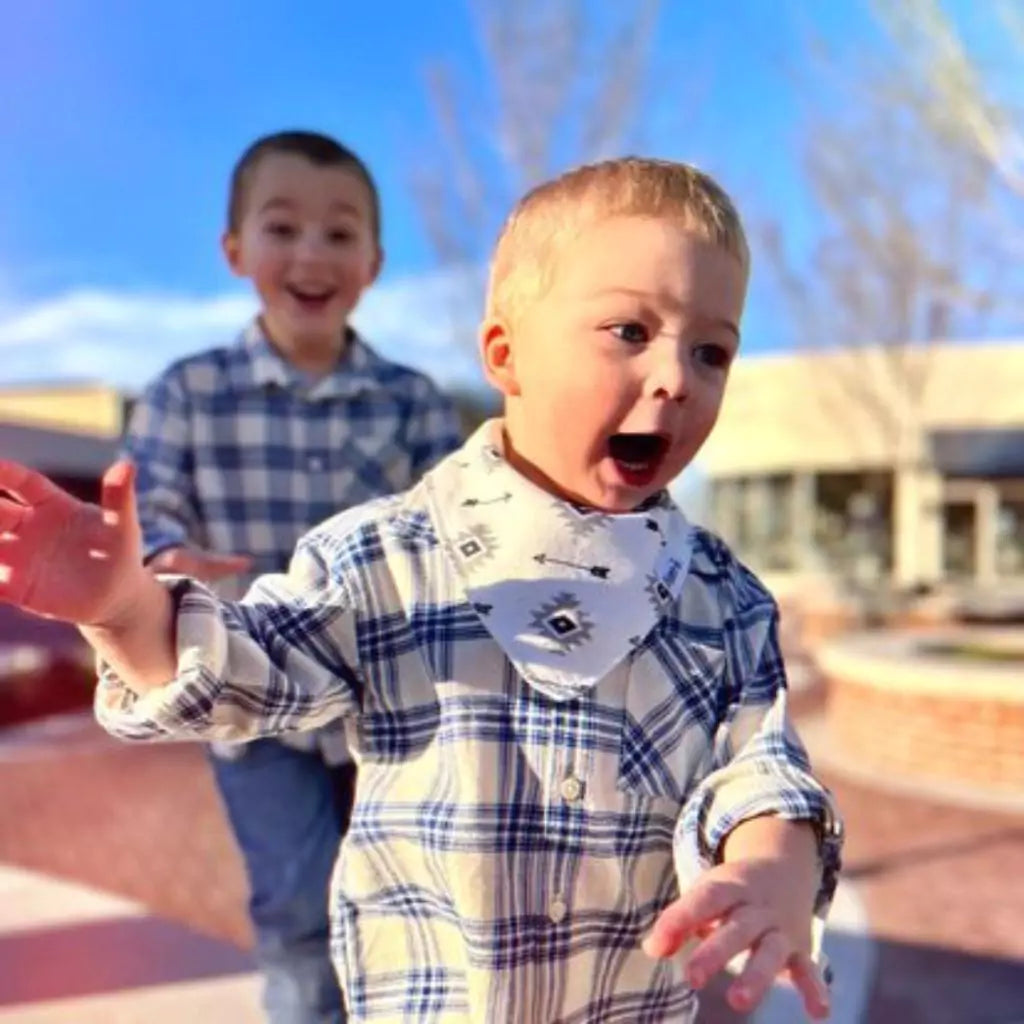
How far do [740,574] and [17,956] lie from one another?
10.9 feet

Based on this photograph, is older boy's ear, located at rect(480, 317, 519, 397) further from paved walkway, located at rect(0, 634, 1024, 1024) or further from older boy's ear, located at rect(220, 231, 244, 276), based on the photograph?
paved walkway, located at rect(0, 634, 1024, 1024)

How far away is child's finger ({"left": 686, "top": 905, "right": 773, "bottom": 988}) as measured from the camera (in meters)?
1.10

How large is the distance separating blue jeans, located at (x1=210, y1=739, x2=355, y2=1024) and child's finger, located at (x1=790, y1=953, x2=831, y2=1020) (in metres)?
1.23

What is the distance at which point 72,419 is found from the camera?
25938 mm

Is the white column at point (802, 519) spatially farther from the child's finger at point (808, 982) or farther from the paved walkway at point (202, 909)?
the child's finger at point (808, 982)

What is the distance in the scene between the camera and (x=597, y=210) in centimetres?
145

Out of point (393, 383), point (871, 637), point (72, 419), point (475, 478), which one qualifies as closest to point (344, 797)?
point (393, 383)

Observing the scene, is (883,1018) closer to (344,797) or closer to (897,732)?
(344,797)

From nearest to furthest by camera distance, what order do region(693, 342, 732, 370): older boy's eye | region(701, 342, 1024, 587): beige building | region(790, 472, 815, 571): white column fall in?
region(693, 342, 732, 370): older boy's eye < region(701, 342, 1024, 587): beige building < region(790, 472, 815, 571): white column

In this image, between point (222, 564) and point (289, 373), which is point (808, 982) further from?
point (289, 373)

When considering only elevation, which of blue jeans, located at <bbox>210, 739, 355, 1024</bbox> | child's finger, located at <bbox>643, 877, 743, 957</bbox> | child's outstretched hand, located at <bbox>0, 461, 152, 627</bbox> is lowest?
blue jeans, located at <bbox>210, 739, 355, 1024</bbox>

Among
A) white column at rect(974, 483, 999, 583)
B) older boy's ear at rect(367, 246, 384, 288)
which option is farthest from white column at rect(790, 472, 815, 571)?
older boy's ear at rect(367, 246, 384, 288)

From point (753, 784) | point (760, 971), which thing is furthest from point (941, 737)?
point (760, 971)

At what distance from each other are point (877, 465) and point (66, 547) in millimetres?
24936
